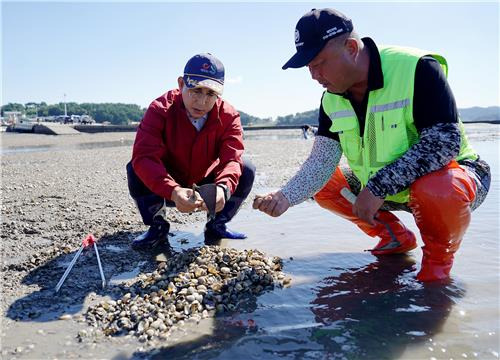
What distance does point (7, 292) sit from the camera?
2824mm

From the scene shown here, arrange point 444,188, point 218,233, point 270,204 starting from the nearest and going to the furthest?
point 444,188 < point 270,204 < point 218,233

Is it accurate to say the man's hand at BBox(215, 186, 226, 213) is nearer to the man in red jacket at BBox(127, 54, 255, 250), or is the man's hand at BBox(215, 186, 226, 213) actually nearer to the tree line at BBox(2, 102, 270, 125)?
the man in red jacket at BBox(127, 54, 255, 250)

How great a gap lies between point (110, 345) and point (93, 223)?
260 cm

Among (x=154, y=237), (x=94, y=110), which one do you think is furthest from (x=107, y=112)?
(x=154, y=237)

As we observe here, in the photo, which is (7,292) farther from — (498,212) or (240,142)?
(498,212)

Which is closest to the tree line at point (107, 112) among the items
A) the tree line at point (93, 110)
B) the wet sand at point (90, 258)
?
the tree line at point (93, 110)

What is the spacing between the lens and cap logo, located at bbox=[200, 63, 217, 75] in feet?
11.4

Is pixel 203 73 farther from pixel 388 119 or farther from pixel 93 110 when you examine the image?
pixel 93 110

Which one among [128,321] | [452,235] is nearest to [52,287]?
[128,321]

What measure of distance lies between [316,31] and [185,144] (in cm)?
160

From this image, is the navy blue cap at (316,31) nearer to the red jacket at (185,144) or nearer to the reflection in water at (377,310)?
the red jacket at (185,144)

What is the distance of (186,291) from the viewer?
268 centimetres

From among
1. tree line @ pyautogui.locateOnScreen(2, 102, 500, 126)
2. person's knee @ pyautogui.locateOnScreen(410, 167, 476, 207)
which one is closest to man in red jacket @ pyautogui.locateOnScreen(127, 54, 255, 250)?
person's knee @ pyautogui.locateOnScreen(410, 167, 476, 207)

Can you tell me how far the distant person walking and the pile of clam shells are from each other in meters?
0.46
